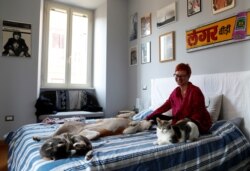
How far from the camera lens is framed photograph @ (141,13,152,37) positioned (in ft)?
11.6

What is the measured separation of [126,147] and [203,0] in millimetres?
2101

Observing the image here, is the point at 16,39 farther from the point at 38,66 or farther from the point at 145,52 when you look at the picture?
the point at 145,52

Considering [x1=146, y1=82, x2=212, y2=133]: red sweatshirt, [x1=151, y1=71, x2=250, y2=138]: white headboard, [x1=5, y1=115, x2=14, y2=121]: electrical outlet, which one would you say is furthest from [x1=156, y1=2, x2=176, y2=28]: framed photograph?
[x1=5, y1=115, x2=14, y2=121]: electrical outlet

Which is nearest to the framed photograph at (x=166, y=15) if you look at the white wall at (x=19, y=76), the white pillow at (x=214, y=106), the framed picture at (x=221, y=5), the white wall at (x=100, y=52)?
the framed picture at (x=221, y=5)

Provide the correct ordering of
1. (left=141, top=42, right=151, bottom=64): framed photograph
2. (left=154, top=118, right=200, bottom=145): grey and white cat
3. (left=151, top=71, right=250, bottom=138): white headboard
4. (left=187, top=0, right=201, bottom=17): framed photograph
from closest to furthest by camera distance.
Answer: (left=154, top=118, right=200, bottom=145): grey and white cat, (left=151, top=71, right=250, bottom=138): white headboard, (left=187, top=0, right=201, bottom=17): framed photograph, (left=141, top=42, right=151, bottom=64): framed photograph

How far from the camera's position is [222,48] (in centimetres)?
238

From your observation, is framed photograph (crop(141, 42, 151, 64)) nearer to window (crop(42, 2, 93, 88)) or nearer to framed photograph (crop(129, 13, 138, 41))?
framed photograph (crop(129, 13, 138, 41))

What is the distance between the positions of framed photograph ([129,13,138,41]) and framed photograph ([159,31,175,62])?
0.79 metres

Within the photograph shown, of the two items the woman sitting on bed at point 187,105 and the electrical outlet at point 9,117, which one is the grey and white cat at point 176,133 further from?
the electrical outlet at point 9,117

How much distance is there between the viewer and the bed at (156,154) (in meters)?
1.14

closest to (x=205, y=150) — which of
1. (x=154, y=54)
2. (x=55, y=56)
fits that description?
(x=154, y=54)

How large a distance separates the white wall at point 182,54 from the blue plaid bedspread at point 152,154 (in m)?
0.76

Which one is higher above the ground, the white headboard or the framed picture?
the framed picture

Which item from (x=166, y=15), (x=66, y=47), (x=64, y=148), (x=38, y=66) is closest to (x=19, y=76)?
(x=38, y=66)
